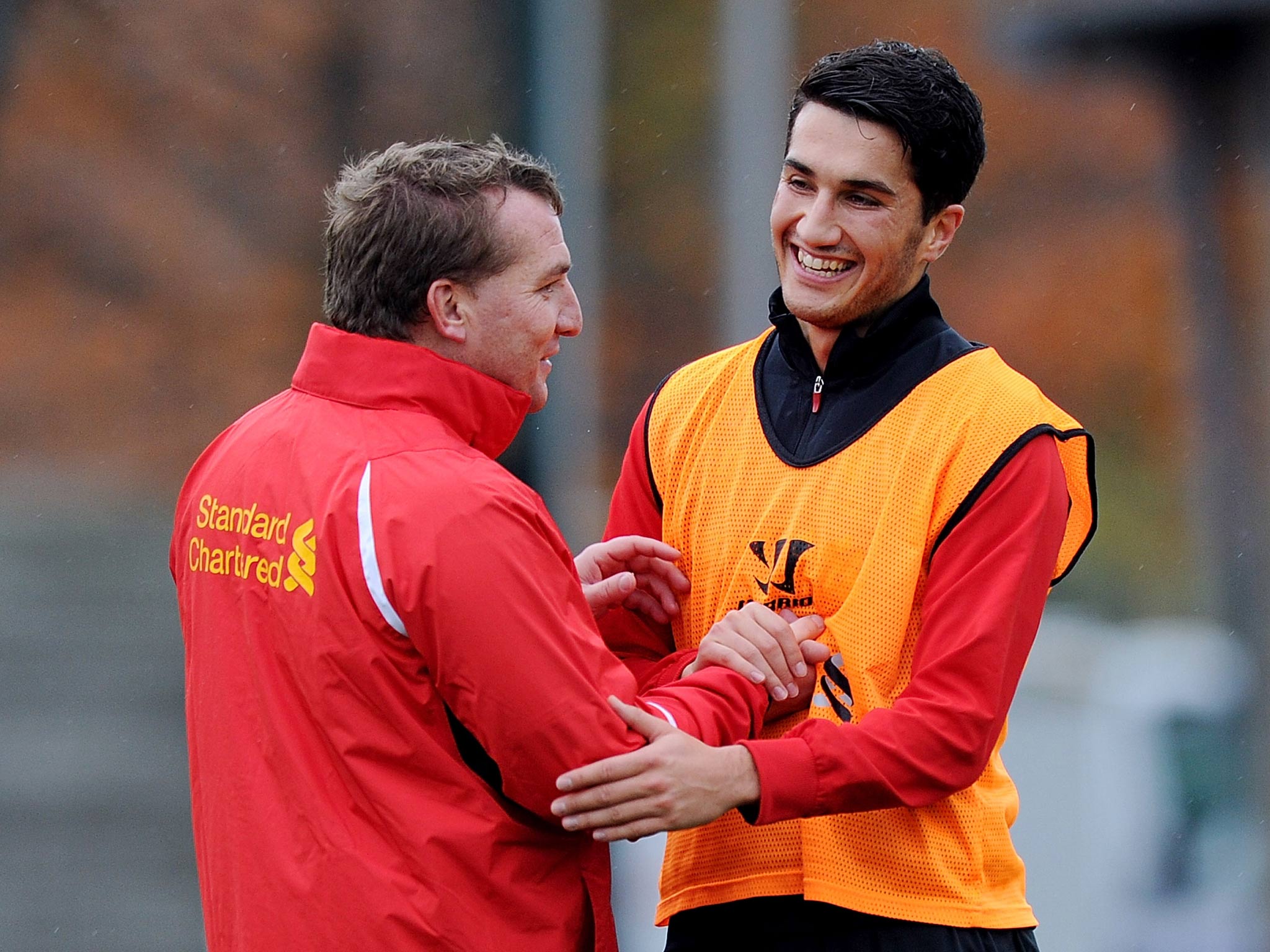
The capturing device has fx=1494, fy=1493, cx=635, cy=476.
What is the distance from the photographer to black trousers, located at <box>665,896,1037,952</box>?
221cm

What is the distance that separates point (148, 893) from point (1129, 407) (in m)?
4.45

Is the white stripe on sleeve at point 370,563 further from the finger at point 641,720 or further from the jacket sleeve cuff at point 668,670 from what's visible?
the jacket sleeve cuff at point 668,670

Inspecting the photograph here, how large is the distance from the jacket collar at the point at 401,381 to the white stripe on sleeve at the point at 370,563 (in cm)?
20

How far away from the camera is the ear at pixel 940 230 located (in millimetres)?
2439

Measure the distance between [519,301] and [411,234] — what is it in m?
0.19

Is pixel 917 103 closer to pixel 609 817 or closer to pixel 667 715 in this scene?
pixel 667 715

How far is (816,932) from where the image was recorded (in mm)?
2260

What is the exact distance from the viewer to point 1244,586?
609 centimetres

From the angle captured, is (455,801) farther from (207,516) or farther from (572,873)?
(207,516)

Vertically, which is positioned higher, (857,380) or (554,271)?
(554,271)

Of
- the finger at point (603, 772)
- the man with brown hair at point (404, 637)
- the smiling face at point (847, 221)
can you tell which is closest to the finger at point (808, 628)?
the man with brown hair at point (404, 637)

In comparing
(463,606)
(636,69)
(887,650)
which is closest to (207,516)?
(463,606)

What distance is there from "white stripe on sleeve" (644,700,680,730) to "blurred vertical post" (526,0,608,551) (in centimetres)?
326

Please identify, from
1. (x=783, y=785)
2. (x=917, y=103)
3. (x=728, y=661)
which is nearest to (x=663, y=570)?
(x=728, y=661)
